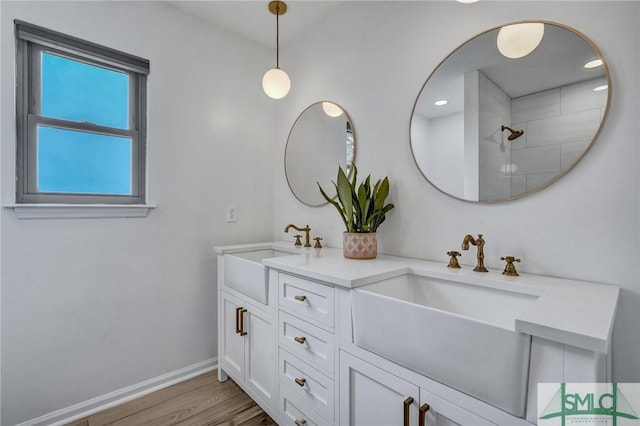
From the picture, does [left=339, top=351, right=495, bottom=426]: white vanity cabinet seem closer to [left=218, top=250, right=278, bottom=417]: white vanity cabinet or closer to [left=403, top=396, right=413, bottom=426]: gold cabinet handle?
[left=403, top=396, right=413, bottom=426]: gold cabinet handle

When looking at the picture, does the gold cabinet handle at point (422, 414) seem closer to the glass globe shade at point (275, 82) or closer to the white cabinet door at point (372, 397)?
the white cabinet door at point (372, 397)

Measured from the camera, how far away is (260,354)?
161 cm

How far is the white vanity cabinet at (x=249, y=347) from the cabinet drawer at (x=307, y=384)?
10cm

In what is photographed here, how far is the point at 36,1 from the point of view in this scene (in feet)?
4.94

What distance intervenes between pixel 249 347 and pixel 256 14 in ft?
7.03

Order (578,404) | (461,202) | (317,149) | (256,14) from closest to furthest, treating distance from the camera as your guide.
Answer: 1. (578,404)
2. (461,202)
3. (256,14)
4. (317,149)

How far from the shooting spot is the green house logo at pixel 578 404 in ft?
2.15

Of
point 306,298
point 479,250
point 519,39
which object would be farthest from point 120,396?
point 519,39

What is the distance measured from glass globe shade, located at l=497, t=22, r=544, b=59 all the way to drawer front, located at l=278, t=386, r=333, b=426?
1675mm

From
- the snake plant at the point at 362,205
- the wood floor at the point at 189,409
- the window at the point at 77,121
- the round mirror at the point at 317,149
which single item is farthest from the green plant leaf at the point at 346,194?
the window at the point at 77,121

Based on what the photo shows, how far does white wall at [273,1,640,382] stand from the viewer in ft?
3.32

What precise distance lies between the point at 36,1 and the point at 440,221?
2.29 metres

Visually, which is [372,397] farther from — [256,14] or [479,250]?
[256,14]

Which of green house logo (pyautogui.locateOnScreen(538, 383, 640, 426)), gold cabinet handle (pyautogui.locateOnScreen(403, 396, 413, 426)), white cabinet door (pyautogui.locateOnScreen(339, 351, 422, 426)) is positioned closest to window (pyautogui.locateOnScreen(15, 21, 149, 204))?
white cabinet door (pyautogui.locateOnScreen(339, 351, 422, 426))
